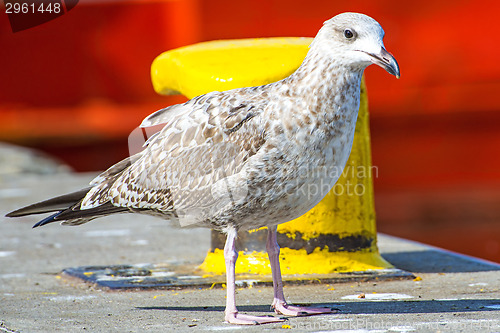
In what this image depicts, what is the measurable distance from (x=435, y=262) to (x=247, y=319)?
1.97 metres

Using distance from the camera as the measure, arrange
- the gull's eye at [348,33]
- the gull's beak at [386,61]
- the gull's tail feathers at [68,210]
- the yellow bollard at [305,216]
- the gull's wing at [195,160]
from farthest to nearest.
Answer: the yellow bollard at [305,216]
the gull's tail feathers at [68,210]
the gull's wing at [195,160]
the gull's eye at [348,33]
the gull's beak at [386,61]

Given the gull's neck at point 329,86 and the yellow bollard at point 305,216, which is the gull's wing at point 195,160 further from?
the yellow bollard at point 305,216

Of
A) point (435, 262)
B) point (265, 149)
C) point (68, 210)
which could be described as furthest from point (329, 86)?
point (435, 262)

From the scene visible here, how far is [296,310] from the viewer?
400 cm

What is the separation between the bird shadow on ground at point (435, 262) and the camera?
512cm

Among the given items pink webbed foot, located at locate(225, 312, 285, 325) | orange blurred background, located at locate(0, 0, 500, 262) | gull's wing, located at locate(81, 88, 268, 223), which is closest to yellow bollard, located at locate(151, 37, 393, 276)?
gull's wing, located at locate(81, 88, 268, 223)

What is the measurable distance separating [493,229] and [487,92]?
193 centimetres

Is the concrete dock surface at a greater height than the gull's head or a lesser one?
lesser

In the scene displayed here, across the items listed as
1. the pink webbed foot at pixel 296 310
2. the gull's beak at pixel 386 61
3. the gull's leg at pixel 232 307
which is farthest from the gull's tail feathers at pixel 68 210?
the gull's beak at pixel 386 61

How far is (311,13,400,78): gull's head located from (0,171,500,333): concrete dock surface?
1.13 metres

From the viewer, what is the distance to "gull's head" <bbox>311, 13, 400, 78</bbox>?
11.9ft

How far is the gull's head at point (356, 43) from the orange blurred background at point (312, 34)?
6757 mm

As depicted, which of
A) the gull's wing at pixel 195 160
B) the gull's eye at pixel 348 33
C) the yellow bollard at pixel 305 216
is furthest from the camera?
the yellow bollard at pixel 305 216

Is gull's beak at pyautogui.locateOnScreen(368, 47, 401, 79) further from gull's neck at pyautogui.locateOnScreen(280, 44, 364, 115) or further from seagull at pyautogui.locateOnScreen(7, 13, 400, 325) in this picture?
gull's neck at pyautogui.locateOnScreen(280, 44, 364, 115)
